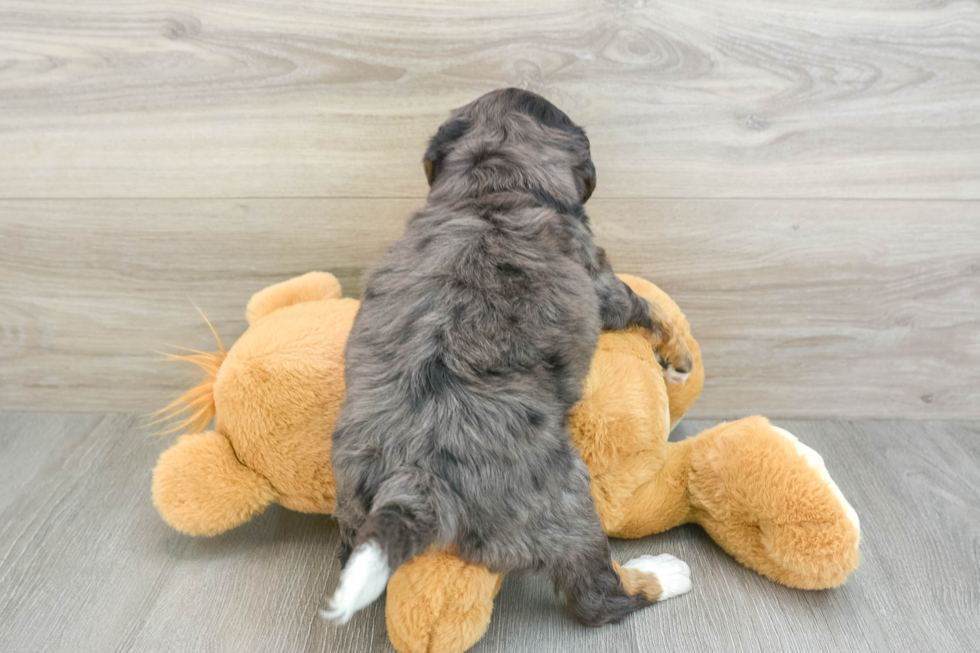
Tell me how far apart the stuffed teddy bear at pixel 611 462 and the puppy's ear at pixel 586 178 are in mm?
342

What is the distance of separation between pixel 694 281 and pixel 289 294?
1097 millimetres

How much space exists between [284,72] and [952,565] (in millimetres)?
1948

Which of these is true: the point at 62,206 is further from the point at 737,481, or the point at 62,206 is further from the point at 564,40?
the point at 737,481

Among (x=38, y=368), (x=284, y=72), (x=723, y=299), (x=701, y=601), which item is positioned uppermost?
(x=284, y=72)

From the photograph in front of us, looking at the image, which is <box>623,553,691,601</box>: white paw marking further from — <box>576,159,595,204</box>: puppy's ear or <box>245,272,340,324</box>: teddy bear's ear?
<box>245,272,340,324</box>: teddy bear's ear

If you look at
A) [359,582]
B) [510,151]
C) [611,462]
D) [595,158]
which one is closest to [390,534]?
[359,582]

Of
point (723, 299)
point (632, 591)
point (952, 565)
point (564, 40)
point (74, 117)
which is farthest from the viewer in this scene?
point (723, 299)

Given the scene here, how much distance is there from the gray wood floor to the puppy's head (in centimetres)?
84

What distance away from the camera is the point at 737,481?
Answer: 4.35 feet

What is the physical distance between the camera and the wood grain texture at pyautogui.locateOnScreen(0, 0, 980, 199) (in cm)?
155

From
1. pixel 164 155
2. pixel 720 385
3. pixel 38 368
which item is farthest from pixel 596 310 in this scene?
pixel 38 368

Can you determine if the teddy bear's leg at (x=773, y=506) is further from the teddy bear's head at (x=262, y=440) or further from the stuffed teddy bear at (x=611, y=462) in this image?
the teddy bear's head at (x=262, y=440)

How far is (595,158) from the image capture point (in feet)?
5.43

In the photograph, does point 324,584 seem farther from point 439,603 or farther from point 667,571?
point 667,571
